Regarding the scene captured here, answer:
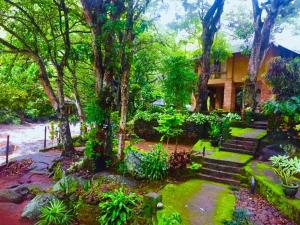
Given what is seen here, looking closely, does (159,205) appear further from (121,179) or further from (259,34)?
(259,34)

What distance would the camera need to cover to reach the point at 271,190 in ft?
25.6

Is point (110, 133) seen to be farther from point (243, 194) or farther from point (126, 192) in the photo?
point (243, 194)

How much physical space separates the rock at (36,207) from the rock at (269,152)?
813 cm

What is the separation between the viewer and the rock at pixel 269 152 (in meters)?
11.0

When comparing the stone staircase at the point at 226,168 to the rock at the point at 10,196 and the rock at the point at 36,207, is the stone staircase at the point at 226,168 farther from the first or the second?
the rock at the point at 10,196

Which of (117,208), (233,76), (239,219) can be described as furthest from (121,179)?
(233,76)

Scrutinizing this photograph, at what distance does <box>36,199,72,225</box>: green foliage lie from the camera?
24.7ft

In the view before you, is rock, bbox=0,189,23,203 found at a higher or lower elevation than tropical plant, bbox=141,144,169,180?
lower

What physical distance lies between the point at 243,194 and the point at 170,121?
349 centimetres

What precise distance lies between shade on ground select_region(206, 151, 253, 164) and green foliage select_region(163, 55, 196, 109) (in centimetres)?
589

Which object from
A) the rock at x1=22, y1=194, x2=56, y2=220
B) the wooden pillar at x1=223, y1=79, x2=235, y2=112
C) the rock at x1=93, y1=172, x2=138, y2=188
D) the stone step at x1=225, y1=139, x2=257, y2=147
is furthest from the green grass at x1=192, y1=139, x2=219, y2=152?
the wooden pillar at x1=223, y1=79, x2=235, y2=112

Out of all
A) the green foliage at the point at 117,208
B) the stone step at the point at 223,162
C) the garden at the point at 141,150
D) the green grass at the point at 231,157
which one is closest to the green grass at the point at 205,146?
the garden at the point at 141,150

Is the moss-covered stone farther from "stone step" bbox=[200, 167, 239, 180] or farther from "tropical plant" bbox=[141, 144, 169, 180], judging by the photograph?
"tropical plant" bbox=[141, 144, 169, 180]

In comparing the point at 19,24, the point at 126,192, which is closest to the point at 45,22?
the point at 19,24
